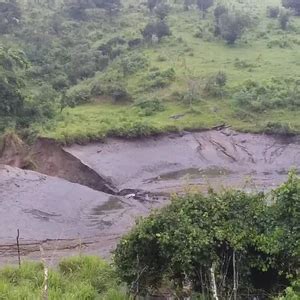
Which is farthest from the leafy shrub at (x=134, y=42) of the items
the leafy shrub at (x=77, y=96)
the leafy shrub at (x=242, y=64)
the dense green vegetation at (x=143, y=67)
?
the leafy shrub at (x=77, y=96)

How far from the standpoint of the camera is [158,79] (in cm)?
3731

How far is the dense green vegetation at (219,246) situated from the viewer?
10.9m

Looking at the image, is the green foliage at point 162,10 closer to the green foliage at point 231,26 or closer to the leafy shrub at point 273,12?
the green foliage at point 231,26

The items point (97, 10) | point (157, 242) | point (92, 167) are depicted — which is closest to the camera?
point (157, 242)

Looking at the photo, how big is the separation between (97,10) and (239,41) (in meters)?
14.8

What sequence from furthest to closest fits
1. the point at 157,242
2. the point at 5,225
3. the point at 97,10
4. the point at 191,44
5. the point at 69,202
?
the point at 97,10, the point at 191,44, the point at 69,202, the point at 5,225, the point at 157,242

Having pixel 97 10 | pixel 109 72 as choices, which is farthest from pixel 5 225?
pixel 97 10

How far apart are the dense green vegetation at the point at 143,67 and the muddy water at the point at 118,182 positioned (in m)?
1.28

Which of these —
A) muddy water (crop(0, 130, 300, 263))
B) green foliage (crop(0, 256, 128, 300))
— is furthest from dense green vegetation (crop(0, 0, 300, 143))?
green foliage (crop(0, 256, 128, 300))

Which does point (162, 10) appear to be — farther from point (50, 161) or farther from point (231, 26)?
point (50, 161)

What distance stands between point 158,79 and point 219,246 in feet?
87.8

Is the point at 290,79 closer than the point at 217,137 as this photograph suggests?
No

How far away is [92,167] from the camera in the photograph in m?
27.8

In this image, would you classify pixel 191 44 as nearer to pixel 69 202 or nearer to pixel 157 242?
pixel 69 202
